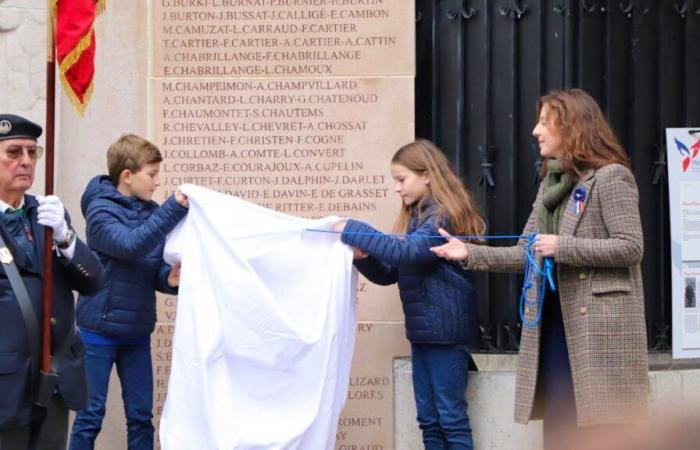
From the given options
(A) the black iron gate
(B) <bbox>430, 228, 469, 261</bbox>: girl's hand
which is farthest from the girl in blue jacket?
(A) the black iron gate

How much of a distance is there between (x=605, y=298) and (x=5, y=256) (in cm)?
245

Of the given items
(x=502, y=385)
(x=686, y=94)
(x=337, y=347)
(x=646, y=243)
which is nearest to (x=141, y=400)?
(x=337, y=347)

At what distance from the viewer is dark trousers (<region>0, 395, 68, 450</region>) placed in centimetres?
443

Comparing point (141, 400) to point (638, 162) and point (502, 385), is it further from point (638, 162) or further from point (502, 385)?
point (638, 162)

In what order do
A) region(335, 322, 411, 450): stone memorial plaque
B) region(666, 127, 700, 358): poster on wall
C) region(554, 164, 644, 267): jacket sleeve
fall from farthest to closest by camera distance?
region(666, 127, 700, 358): poster on wall < region(335, 322, 411, 450): stone memorial plaque < region(554, 164, 644, 267): jacket sleeve

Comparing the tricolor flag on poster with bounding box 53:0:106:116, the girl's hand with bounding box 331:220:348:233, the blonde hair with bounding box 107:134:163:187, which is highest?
the tricolor flag on poster with bounding box 53:0:106:116

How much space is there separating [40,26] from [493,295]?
3.08 meters

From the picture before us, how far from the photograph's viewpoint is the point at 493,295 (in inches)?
270

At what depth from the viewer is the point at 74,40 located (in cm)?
495

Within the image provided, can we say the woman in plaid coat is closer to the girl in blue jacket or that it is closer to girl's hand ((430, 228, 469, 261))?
girl's hand ((430, 228, 469, 261))

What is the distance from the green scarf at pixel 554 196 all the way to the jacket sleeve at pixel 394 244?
1.76 feet

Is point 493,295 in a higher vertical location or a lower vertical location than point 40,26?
lower

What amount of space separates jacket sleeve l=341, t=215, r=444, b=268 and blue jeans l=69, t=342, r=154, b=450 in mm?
1260

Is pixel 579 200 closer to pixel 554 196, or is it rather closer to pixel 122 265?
pixel 554 196
